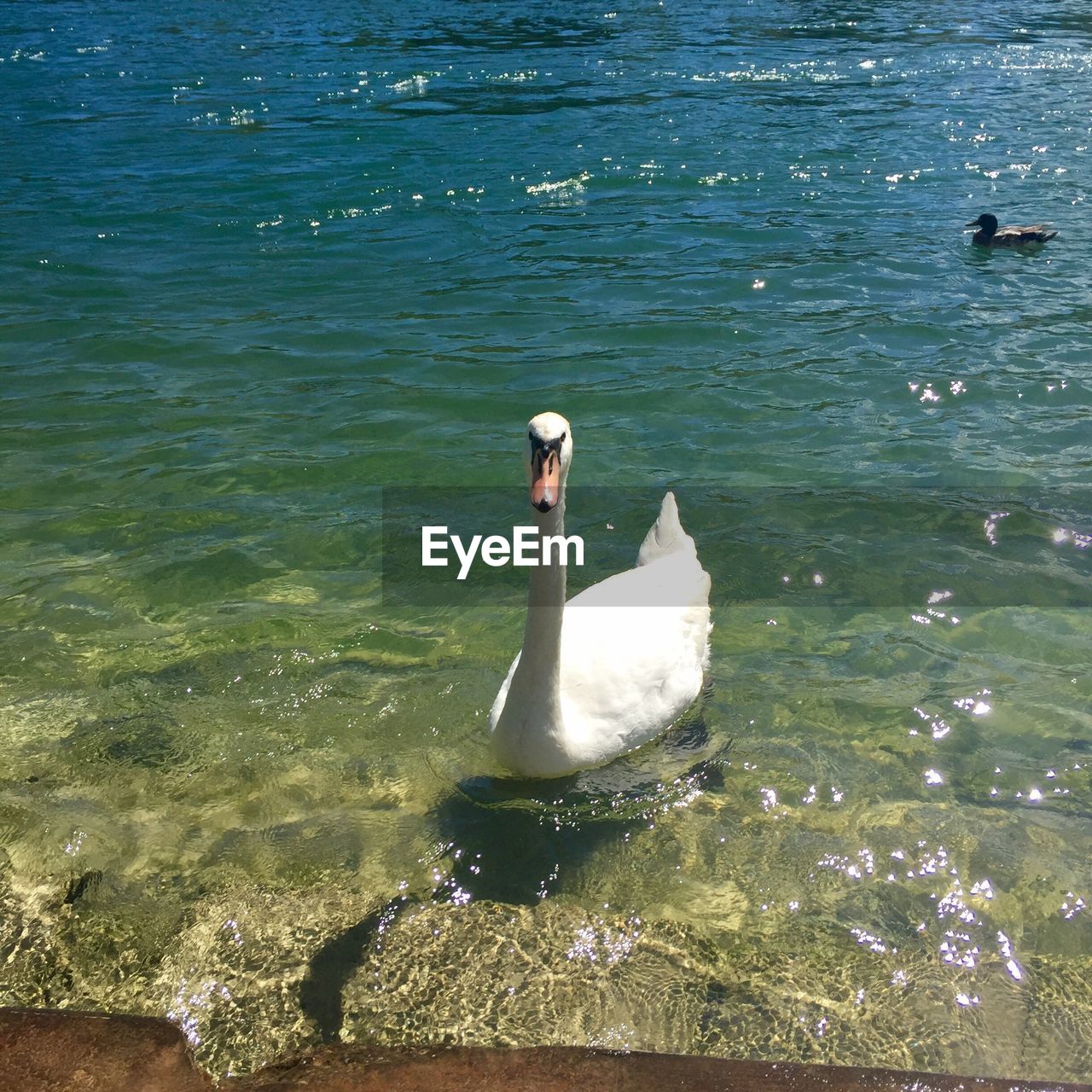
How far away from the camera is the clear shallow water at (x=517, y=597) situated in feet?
14.4

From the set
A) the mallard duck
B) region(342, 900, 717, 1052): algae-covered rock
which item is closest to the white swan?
region(342, 900, 717, 1052): algae-covered rock

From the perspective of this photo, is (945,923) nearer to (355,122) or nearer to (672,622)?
(672,622)

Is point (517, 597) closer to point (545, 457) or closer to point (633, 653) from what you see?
point (633, 653)

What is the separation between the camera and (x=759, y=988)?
4297mm

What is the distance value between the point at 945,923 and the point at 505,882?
6.17 feet

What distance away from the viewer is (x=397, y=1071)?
3676 millimetres

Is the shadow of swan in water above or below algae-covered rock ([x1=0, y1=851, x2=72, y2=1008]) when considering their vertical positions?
below

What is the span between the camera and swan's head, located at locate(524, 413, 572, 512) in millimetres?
4219

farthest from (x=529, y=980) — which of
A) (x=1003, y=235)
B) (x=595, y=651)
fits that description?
(x=1003, y=235)

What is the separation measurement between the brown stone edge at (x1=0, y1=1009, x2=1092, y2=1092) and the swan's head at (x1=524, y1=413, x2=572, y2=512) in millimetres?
1949

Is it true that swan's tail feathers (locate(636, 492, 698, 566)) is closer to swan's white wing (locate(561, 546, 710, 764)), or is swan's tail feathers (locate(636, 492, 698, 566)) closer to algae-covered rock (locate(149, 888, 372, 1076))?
swan's white wing (locate(561, 546, 710, 764))

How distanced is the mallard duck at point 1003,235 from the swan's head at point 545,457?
1038 cm

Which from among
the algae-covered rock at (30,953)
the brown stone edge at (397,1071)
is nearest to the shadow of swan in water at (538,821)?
the brown stone edge at (397,1071)

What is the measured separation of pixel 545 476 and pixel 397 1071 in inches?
85.3
